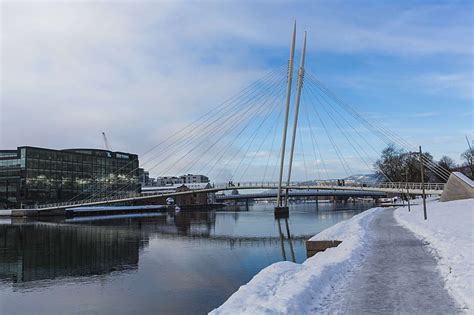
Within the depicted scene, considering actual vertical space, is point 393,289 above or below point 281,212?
above

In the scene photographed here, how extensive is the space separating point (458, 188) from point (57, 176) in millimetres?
94895

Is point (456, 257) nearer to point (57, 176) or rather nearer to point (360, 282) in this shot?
point (360, 282)

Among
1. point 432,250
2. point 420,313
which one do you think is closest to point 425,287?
point 420,313

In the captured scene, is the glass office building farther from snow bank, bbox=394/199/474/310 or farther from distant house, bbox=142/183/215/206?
snow bank, bbox=394/199/474/310

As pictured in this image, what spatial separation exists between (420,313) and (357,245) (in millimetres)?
9263

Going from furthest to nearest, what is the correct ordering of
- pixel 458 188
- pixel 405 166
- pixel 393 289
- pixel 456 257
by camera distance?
pixel 405 166, pixel 458 188, pixel 456 257, pixel 393 289

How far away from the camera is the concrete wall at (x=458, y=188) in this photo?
4131 centimetres

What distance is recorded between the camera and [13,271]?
20.8 meters

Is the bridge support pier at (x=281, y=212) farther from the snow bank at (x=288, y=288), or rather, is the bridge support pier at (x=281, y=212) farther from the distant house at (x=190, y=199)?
the distant house at (x=190, y=199)

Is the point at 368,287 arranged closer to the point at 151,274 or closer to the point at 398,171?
the point at 151,274

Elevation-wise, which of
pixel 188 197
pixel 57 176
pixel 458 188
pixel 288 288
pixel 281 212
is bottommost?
pixel 281 212

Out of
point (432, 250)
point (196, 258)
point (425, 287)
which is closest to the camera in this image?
point (425, 287)

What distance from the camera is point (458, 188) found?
144 ft

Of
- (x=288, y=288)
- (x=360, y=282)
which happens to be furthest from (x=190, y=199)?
(x=288, y=288)
